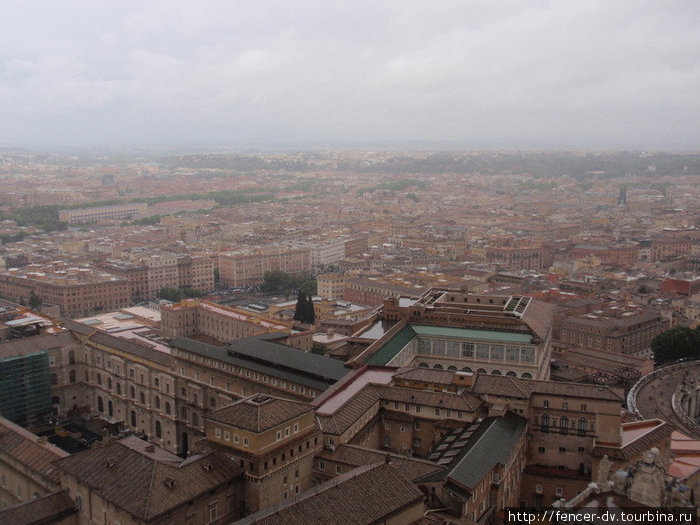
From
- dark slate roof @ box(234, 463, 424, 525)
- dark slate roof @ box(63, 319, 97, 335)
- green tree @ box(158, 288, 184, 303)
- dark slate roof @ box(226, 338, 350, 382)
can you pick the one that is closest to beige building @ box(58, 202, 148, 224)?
green tree @ box(158, 288, 184, 303)

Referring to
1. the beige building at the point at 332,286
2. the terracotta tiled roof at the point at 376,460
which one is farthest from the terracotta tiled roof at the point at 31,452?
the beige building at the point at 332,286

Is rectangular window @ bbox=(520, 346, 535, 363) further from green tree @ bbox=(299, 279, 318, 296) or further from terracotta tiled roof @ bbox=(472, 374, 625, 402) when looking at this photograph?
green tree @ bbox=(299, 279, 318, 296)

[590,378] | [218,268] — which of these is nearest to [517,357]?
[590,378]

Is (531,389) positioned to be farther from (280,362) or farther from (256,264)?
(256,264)

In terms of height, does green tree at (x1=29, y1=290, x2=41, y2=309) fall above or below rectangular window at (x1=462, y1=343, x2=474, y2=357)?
below

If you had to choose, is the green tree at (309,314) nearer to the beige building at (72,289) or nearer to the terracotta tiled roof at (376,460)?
the beige building at (72,289)

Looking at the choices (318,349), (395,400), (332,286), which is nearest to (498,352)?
(395,400)
